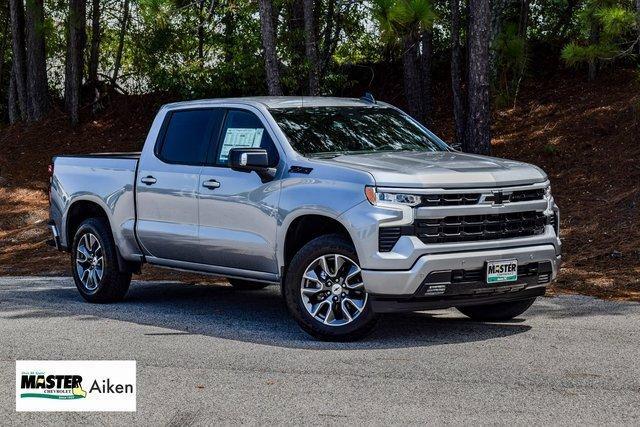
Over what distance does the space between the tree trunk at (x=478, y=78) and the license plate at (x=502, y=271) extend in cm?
783

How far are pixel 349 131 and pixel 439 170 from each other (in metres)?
1.57

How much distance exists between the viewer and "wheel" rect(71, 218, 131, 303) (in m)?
11.6

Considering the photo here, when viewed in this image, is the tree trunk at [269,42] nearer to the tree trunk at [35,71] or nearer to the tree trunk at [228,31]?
the tree trunk at [228,31]

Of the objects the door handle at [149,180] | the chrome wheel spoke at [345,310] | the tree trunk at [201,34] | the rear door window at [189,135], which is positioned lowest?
the chrome wheel spoke at [345,310]

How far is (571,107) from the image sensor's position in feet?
66.6

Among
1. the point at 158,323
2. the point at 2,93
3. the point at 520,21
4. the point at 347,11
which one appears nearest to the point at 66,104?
the point at 2,93

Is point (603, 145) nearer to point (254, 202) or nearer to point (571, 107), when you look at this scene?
point (571, 107)

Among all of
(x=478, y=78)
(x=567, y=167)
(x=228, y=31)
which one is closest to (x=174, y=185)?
(x=478, y=78)

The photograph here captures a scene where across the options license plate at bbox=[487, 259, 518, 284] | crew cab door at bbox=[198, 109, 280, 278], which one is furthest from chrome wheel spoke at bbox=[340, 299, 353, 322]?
license plate at bbox=[487, 259, 518, 284]

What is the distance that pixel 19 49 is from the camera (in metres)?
28.0

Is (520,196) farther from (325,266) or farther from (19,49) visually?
(19,49)

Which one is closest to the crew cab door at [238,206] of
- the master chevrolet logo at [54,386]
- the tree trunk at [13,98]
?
the master chevrolet logo at [54,386]

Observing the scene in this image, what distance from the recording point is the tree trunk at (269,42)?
17562 millimetres

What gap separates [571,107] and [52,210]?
10.9 m
